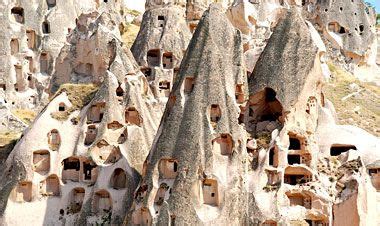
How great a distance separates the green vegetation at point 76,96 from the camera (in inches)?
1772

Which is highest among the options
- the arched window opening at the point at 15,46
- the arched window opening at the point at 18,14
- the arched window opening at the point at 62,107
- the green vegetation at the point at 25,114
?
the arched window opening at the point at 18,14

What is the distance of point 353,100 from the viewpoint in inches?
2576

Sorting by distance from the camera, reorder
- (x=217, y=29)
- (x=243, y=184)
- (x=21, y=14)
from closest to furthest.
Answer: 1. (x=243, y=184)
2. (x=217, y=29)
3. (x=21, y=14)

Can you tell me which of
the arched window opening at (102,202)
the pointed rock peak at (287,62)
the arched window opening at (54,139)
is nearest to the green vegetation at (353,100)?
the pointed rock peak at (287,62)

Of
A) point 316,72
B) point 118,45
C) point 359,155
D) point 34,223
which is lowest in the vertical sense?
point 34,223

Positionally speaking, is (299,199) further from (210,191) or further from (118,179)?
(118,179)

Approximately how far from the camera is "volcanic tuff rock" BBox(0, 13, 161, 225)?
4153 cm

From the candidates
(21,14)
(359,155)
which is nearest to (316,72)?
(359,155)

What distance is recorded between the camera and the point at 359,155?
4097cm

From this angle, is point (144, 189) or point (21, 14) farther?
point (21, 14)

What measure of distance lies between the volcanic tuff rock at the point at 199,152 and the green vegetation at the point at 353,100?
16.7m

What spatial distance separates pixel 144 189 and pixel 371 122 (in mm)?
25993

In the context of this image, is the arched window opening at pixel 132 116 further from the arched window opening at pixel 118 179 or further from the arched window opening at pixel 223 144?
the arched window opening at pixel 223 144

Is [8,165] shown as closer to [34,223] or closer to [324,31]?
[34,223]
